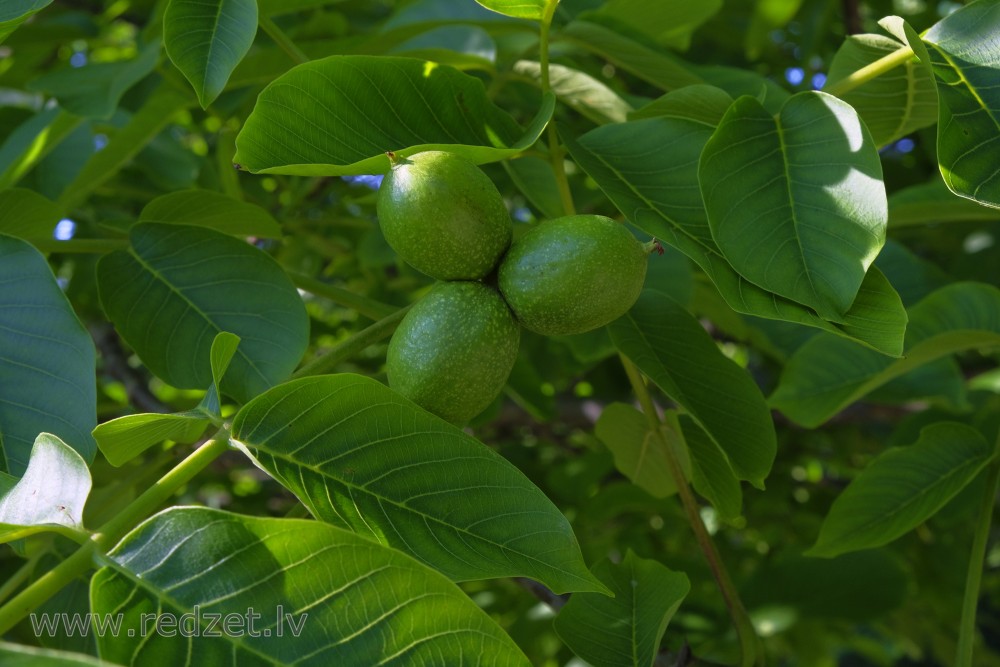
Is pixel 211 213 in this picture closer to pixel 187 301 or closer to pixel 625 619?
pixel 187 301

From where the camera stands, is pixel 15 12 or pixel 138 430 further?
pixel 15 12

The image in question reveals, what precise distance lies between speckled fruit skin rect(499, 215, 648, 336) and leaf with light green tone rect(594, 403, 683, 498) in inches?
14.0

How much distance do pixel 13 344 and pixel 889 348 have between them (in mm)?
821

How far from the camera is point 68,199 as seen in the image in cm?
141

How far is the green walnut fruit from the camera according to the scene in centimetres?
82

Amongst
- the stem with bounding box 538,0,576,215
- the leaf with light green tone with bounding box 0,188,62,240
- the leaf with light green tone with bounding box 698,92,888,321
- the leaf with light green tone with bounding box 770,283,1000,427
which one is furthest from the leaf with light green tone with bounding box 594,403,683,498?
the leaf with light green tone with bounding box 0,188,62,240

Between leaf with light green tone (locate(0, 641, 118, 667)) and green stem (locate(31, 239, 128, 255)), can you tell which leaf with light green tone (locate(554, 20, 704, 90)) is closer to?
green stem (locate(31, 239, 128, 255))

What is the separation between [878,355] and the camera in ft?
4.14

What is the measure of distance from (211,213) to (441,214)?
0.48 m

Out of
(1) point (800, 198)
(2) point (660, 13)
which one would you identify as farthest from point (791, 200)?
(2) point (660, 13)

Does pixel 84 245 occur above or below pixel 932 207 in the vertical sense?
above

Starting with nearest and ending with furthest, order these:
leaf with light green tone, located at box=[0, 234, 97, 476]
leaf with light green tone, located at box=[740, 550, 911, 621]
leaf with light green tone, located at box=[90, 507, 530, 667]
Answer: leaf with light green tone, located at box=[90, 507, 530, 667], leaf with light green tone, located at box=[0, 234, 97, 476], leaf with light green tone, located at box=[740, 550, 911, 621]

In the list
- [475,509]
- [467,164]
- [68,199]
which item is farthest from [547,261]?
[68,199]

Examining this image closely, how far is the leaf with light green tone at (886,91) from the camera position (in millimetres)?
1017
